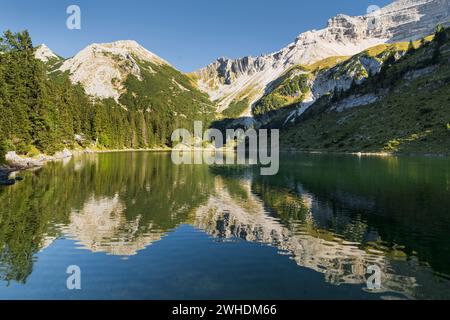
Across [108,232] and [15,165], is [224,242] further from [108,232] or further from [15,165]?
[15,165]

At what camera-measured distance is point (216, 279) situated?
23188mm

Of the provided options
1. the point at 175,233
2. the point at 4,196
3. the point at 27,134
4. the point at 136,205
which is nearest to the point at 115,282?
the point at 175,233

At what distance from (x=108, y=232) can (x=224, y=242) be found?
11.2 metres

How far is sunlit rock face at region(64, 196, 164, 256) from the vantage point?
3012cm

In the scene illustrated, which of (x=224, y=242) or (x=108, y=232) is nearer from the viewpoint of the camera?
(x=224, y=242)

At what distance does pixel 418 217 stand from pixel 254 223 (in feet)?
57.1

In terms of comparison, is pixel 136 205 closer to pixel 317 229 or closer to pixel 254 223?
pixel 254 223

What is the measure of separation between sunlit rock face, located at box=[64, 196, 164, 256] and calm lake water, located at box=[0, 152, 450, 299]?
0.10 m

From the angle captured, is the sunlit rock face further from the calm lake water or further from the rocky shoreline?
the rocky shoreline

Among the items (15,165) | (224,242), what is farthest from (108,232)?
(15,165)

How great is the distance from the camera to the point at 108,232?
113ft

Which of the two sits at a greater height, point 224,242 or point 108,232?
point 108,232

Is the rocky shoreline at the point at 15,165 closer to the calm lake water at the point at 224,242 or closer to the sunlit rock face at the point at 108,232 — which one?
the calm lake water at the point at 224,242

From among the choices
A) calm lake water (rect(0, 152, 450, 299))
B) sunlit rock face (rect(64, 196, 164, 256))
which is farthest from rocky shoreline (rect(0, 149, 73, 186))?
sunlit rock face (rect(64, 196, 164, 256))
